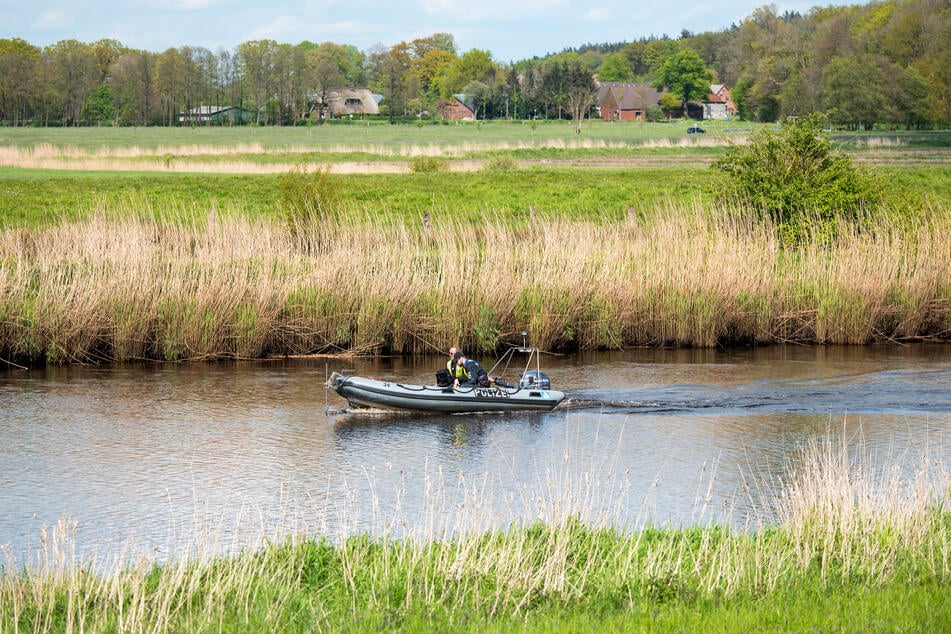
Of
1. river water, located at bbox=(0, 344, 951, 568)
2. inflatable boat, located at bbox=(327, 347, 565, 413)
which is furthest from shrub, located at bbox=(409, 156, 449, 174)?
inflatable boat, located at bbox=(327, 347, 565, 413)

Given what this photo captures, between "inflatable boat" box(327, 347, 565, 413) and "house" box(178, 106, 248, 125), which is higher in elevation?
"house" box(178, 106, 248, 125)

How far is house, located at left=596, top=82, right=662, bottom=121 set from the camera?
551ft

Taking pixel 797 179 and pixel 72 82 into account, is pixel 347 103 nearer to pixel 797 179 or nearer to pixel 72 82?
pixel 72 82

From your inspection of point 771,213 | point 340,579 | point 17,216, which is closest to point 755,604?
point 340,579

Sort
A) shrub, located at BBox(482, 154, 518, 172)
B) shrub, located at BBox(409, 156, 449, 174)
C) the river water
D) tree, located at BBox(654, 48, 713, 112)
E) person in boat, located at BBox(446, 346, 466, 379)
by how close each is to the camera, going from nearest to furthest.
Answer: the river water, person in boat, located at BBox(446, 346, 466, 379), shrub, located at BBox(409, 156, 449, 174), shrub, located at BBox(482, 154, 518, 172), tree, located at BBox(654, 48, 713, 112)

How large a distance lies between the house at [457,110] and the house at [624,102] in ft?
65.7

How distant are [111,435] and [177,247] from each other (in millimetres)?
8388

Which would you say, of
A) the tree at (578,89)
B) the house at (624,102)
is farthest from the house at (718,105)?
the tree at (578,89)

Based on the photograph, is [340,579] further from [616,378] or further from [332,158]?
[332,158]

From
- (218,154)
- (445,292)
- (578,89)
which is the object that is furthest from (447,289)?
(578,89)

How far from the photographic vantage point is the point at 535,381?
21.7 m

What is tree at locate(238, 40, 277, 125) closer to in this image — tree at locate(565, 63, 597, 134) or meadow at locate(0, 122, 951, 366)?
tree at locate(565, 63, 597, 134)

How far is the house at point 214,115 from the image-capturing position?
16175cm

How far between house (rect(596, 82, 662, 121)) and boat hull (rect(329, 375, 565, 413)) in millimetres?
147625
